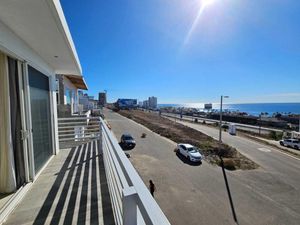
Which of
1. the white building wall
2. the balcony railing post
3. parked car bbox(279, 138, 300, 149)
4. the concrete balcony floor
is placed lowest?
parked car bbox(279, 138, 300, 149)

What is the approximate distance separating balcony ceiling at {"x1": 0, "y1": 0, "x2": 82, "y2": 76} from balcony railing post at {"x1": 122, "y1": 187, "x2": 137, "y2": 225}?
2180mm

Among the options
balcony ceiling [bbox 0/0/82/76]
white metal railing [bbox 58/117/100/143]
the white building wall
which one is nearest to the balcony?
balcony ceiling [bbox 0/0/82/76]

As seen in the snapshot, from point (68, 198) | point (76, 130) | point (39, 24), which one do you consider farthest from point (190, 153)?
point (39, 24)

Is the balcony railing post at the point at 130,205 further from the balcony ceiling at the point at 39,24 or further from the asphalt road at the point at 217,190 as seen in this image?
the asphalt road at the point at 217,190

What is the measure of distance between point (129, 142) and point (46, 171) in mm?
13127

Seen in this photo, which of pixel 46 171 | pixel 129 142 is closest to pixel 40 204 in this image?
pixel 46 171

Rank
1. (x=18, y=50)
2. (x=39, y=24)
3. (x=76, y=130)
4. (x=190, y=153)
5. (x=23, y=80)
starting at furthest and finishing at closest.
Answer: (x=190, y=153) < (x=76, y=130) < (x=23, y=80) < (x=18, y=50) < (x=39, y=24)

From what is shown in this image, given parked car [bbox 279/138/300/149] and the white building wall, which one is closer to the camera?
the white building wall

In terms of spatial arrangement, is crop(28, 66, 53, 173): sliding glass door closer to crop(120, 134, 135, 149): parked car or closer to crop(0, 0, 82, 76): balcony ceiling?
crop(0, 0, 82, 76): balcony ceiling

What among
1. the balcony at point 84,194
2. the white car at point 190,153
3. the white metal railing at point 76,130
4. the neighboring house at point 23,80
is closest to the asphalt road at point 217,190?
the white car at point 190,153

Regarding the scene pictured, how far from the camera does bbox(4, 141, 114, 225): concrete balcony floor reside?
2.46m

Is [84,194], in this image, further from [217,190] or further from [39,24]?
[217,190]

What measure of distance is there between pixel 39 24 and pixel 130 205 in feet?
9.05

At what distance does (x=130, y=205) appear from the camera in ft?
3.57
